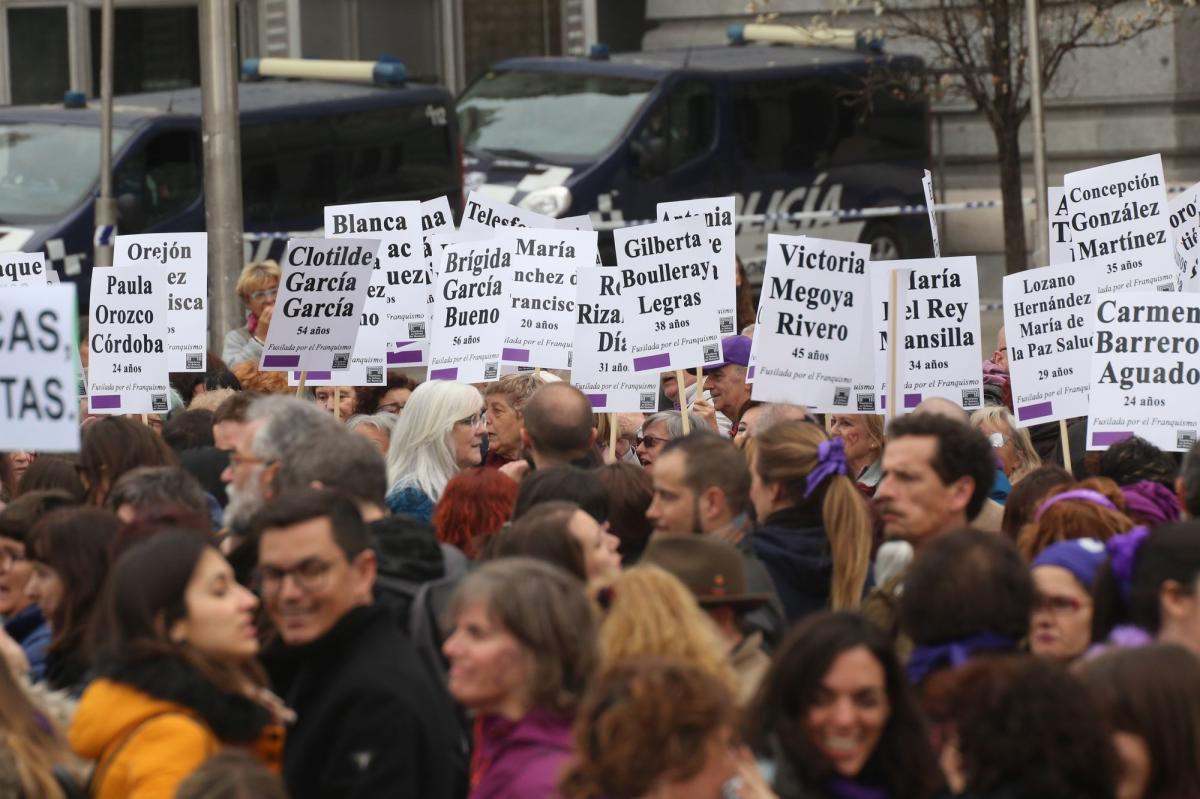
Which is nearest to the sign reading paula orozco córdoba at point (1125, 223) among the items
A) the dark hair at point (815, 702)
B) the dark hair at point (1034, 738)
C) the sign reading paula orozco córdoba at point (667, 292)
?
the sign reading paula orozco córdoba at point (667, 292)

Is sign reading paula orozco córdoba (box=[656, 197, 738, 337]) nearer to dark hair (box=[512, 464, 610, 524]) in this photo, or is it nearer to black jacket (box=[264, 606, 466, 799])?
dark hair (box=[512, 464, 610, 524])

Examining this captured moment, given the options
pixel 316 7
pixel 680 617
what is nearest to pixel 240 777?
pixel 680 617

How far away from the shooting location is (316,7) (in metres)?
24.8

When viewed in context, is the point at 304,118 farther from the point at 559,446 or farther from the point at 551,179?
the point at 559,446

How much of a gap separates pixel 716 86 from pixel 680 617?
15.3 metres

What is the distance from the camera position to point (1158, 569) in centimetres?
471


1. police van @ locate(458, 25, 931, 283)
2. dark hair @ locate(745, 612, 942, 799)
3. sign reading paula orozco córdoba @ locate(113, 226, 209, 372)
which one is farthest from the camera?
police van @ locate(458, 25, 931, 283)

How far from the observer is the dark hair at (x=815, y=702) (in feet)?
13.5

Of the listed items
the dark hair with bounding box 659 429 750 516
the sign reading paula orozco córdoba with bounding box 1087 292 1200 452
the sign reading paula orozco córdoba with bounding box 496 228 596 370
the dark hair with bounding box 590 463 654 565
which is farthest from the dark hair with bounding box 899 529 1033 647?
the sign reading paula orozco córdoba with bounding box 496 228 596 370

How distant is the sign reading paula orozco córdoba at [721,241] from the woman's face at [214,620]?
5.00 m

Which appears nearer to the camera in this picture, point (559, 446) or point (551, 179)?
point (559, 446)

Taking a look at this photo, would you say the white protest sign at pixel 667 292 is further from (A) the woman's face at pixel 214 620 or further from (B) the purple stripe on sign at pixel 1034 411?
(A) the woman's face at pixel 214 620

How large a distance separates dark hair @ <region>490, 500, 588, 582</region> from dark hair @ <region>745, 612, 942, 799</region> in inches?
45.3

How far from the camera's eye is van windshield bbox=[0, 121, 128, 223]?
16406 mm
